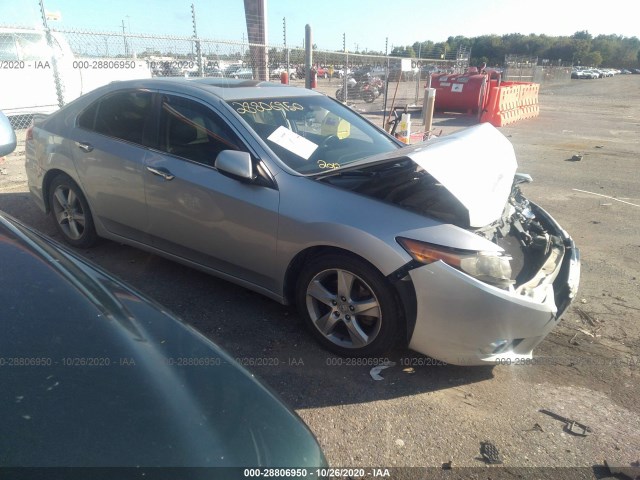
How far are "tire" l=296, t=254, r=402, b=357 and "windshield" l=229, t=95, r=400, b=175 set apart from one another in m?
0.74

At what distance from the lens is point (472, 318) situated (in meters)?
2.62

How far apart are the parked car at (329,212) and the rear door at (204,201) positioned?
0.01 metres

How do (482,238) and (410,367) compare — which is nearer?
(482,238)

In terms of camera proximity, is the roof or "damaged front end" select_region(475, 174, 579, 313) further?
the roof

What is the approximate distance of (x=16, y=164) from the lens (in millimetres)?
8211

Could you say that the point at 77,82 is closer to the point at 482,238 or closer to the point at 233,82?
the point at 233,82

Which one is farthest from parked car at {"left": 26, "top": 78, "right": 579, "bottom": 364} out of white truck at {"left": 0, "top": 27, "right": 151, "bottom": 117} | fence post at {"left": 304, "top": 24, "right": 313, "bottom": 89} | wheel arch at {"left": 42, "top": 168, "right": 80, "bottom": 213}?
white truck at {"left": 0, "top": 27, "right": 151, "bottom": 117}

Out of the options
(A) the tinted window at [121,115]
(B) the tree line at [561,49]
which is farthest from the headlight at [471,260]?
(B) the tree line at [561,49]

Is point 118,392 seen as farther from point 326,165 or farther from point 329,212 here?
point 326,165

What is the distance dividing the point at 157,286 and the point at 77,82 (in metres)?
9.30

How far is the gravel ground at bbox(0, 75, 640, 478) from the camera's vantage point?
2.41 meters

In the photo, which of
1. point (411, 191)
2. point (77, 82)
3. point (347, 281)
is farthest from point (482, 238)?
point (77, 82)

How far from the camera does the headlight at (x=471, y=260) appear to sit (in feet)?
8.64

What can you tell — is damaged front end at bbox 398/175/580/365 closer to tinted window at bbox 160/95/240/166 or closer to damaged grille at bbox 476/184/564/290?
damaged grille at bbox 476/184/564/290
